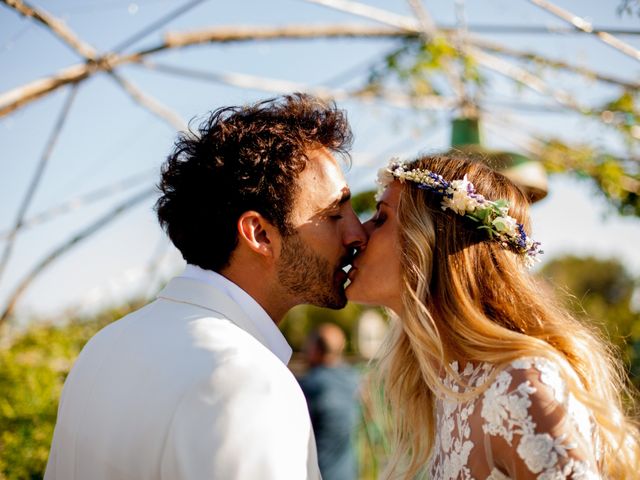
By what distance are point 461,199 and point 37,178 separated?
276 centimetres

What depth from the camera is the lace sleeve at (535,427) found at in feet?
6.45

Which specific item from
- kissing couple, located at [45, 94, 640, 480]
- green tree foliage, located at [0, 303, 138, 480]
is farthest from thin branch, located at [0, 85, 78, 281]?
kissing couple, located at [45, 94, 640, 480]

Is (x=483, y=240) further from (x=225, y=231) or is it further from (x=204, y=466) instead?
(x=204, y=466)

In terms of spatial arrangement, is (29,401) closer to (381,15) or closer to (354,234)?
(354,234)

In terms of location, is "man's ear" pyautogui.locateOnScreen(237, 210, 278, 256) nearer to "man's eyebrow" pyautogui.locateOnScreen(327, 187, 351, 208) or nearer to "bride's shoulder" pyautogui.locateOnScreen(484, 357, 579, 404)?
"man's eyebrow" pyautogui.locateOnScreen(327, 187, 351, 208)

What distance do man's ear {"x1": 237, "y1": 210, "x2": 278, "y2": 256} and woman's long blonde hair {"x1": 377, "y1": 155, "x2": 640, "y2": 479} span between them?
54cm

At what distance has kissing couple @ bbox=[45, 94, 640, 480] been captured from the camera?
63.1 inches

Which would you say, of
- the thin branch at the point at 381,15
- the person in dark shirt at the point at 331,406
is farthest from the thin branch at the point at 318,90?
the person in dark shirt at the point at 331,406

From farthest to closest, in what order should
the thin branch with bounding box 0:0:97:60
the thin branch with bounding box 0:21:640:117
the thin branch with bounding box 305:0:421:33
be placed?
1. the thin branch with bounding box 305:0:421:33
2. the thin branch with bounding box 0:21:640:117
3. the thin branch with bounding box 0:0:97:60

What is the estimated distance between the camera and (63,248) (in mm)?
4906

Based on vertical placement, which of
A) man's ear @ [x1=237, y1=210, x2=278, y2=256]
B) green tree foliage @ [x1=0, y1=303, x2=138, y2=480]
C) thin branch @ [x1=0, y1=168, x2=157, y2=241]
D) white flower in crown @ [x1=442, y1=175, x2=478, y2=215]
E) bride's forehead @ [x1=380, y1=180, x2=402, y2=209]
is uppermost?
man's ear @ [x1=237, y1=210, x2=278, y2=256]

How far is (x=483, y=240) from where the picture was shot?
2547mm

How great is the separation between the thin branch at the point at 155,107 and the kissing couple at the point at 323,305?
9.03ft

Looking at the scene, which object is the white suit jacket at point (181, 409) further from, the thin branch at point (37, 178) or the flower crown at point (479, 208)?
the thin branch at point (37, 178)
